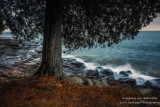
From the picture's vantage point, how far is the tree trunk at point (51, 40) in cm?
567

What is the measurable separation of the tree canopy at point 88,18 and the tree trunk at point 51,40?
637 millimetres

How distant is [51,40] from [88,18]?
2.83 m

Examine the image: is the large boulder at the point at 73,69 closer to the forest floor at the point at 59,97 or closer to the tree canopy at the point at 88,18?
the tree canopy at the point at 88,18

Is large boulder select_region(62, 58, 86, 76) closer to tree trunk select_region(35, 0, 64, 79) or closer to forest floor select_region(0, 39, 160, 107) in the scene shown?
tree trunk select_region(35, 0, 64, 79)

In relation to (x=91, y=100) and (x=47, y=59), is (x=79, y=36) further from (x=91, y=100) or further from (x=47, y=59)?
(x=91, y=100)

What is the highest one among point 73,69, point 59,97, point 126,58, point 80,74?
point 59,97

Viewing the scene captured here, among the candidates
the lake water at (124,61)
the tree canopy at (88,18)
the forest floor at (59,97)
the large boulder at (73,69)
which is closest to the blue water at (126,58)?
the lake water at (124,61)

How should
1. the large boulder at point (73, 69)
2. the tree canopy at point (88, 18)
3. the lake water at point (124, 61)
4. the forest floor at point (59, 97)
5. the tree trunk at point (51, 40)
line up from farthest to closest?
the lake water at point (124, 61) → the large boulder at point (73, 69) → the tree canopy at point (88, 18) → the tree trunk at point (51, 40) → the forest floor at point (59, 97)

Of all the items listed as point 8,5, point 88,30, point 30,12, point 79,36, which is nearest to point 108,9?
point 88,30

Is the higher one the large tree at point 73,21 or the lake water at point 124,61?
the large tree at point 73,21

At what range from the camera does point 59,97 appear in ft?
14.5

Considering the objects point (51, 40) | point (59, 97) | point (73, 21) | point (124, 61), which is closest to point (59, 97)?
point (59, 97)

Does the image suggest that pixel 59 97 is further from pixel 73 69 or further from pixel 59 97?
pixel 73 69

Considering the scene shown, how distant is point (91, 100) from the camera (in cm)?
429
